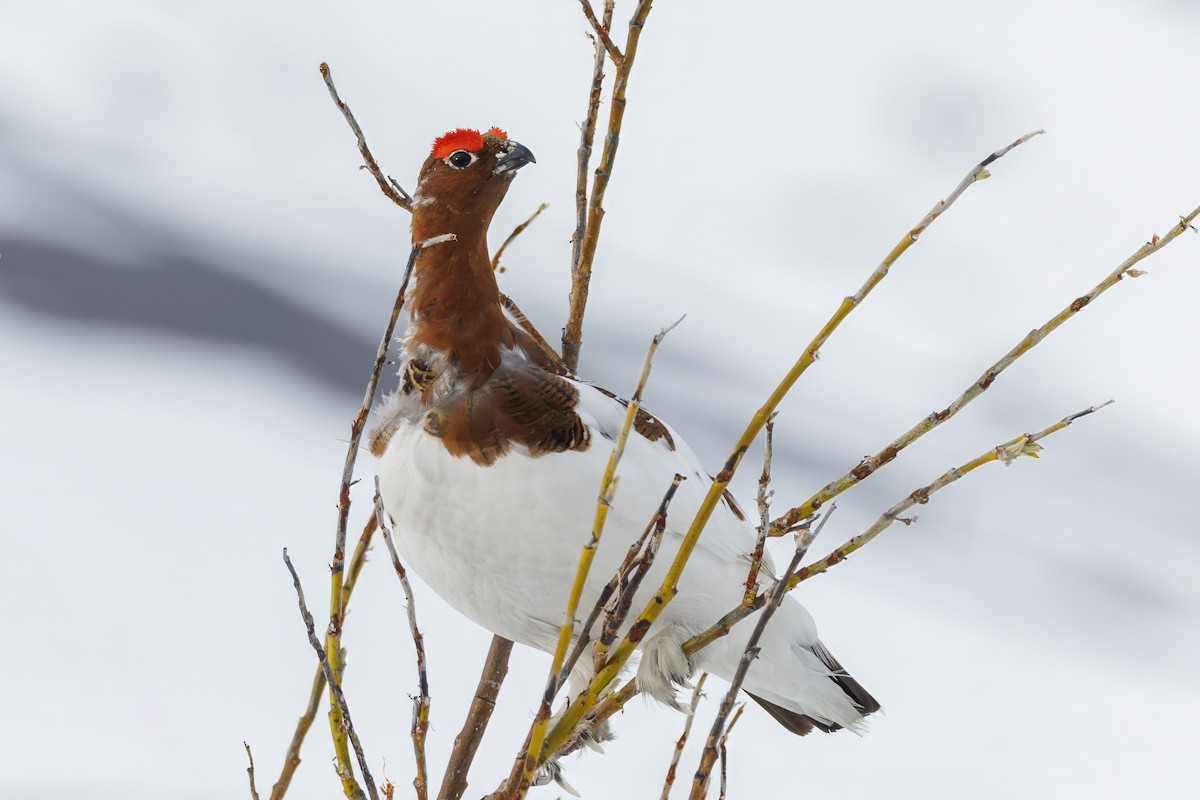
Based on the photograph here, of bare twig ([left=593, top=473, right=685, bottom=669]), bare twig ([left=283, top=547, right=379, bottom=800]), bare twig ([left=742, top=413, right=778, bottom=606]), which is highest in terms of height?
bare twig ([left=742, top=413, right=778, bottom=606])

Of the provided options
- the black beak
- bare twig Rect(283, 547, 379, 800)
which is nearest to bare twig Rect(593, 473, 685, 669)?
bare twig Rect(283, 547, 379, 800)

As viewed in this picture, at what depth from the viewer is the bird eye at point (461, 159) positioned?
75.1 inches

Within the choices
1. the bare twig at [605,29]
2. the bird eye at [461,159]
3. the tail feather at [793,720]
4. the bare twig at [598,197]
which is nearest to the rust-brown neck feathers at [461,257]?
the bird eye at [461,159]

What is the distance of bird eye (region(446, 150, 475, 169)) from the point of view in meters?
1.91

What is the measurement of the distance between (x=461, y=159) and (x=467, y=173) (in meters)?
0.02

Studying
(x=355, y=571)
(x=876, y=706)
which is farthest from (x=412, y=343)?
(x=876, y=706)

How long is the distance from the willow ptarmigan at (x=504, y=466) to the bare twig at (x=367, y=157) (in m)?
0.04

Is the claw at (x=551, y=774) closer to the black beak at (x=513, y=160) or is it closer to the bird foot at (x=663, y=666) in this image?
the bird foot at (x=663, y=666)

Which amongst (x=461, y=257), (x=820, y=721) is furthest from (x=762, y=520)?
(x=820, y=721)

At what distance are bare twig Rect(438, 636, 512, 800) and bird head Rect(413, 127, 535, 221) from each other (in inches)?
29.7

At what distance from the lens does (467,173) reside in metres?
1.91

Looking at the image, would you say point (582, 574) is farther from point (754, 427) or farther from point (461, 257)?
point (461, 257)

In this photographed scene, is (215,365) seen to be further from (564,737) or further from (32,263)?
(564,737)

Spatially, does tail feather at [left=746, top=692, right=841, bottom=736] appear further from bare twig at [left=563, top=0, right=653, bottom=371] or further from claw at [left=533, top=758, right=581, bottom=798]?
bare twig at [left=563, top=0, right=653, bottom=371]
